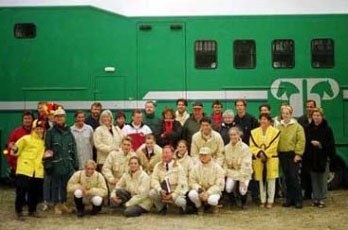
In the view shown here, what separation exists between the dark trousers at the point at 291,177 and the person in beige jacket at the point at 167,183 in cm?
186

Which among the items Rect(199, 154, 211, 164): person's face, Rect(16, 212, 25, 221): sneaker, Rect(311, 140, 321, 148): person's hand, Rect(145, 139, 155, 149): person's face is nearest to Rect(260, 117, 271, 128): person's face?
Rect(311, 140, 321, 148): person's hand

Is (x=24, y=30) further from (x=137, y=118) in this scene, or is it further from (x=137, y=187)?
(x=137, y=187)

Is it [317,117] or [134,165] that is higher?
[317,117]

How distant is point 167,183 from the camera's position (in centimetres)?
987

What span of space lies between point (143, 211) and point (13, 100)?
12.8ft

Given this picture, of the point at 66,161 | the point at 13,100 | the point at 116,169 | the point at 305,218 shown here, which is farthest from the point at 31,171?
the point at 305,218

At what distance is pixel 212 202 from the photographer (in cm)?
984

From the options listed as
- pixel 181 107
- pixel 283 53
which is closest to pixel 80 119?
pixel 181 107

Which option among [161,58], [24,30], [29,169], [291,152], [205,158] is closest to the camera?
[29,169]

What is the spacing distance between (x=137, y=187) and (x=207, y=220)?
124 cm

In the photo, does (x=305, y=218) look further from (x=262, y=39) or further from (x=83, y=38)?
A: (x=83, y=38)

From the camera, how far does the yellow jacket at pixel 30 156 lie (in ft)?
32.0

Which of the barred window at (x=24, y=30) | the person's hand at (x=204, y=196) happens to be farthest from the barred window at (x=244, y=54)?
the barred window at (x=24, y=30)

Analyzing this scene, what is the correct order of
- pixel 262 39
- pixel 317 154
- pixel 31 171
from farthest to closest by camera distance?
pixel 262 39, pixel 317 154, pixel 31 171
